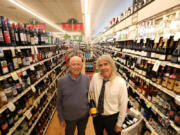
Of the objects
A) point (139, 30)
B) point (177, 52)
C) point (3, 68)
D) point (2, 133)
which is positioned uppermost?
point (139, 30)

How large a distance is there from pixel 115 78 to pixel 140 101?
1.50 meters

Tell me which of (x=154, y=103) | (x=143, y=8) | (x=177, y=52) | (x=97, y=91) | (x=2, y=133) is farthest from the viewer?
(x=143, y=8)

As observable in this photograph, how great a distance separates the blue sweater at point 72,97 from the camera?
61.4 inches

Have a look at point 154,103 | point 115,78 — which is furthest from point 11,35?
point 154,103

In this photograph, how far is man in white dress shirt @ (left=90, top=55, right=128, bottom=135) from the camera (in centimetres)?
145

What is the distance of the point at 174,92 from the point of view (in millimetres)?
1453

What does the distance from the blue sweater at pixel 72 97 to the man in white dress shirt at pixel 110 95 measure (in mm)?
201

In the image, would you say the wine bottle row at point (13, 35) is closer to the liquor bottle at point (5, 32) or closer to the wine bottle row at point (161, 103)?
the liquor bottle at point (5, 32)

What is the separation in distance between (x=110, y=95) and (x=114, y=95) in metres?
0.06

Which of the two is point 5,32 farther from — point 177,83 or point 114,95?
point 177,83

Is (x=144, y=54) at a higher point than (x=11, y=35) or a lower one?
lower

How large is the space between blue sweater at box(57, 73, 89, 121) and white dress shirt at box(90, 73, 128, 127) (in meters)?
0.21

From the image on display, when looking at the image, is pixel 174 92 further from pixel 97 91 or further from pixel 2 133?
pixel 2 133

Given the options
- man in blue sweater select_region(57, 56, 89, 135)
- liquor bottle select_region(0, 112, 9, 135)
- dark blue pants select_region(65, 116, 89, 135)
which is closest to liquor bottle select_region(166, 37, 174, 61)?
man in blue sweater select_region(57, 56, 89, 135)
